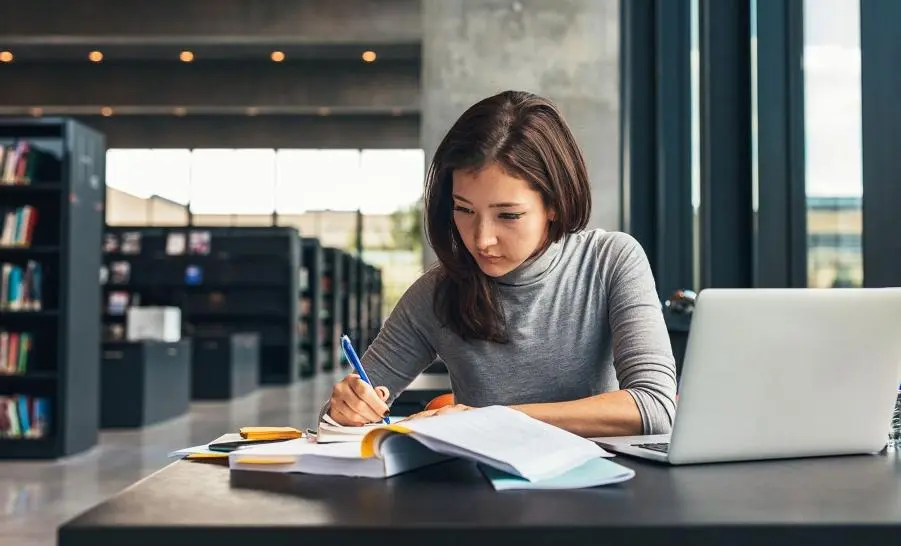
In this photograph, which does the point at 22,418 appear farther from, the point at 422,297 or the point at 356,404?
the point at 356,404

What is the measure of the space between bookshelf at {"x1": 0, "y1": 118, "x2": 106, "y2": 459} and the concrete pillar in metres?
2.11

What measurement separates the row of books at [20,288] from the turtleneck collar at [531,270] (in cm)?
487

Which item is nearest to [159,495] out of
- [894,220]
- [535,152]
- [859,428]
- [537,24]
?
[859,428]

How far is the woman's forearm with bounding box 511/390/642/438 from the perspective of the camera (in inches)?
57.6

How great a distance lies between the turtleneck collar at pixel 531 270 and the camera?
5.97 ft

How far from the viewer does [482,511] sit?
83 cm

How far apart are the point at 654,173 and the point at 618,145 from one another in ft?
2.57

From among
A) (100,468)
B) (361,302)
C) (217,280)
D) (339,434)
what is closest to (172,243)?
(217,280)

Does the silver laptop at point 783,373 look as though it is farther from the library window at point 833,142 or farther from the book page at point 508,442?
the library window at point 833,142

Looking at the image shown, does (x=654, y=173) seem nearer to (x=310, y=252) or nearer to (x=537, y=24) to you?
(x=537, y=24)

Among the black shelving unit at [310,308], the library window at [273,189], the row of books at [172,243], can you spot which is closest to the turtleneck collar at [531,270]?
the row of books at [172,243]

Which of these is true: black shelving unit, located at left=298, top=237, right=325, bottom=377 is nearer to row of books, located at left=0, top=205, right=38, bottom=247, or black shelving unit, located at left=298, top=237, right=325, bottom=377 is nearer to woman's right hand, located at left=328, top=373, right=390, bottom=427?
row of books, located at left=0, top=205, right=38, bottom=247

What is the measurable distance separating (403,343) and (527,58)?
405 cm

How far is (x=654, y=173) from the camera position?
15.4 ft
